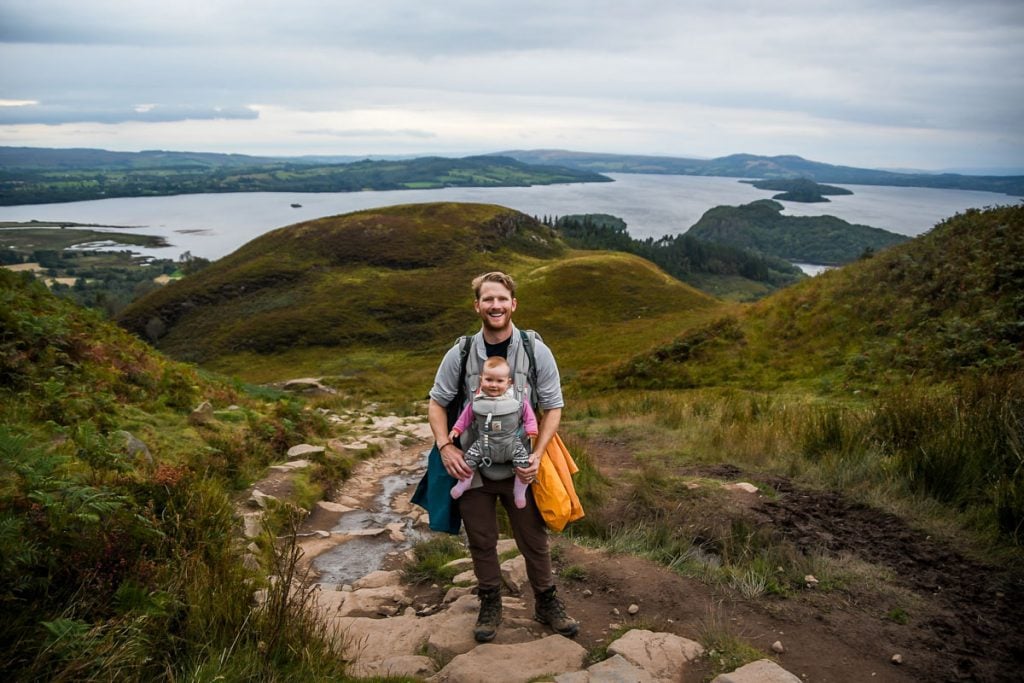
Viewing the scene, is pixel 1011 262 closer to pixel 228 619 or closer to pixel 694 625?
pixel 694 625

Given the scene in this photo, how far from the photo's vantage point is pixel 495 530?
4578 millimetres

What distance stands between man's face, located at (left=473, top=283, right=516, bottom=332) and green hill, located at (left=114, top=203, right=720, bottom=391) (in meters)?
39.0

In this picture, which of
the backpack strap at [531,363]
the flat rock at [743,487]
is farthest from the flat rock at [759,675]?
the flat rock at [743,487]

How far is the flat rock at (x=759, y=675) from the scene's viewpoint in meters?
3.68

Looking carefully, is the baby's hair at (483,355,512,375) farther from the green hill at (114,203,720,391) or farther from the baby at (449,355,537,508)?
the green hill at (114,203,720,391)

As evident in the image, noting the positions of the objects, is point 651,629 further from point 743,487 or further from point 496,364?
point 743,487

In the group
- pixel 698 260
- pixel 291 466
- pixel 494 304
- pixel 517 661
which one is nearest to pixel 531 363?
pixel 494 304

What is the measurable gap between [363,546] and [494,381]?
14.4ft

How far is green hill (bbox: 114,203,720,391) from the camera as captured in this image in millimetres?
53469

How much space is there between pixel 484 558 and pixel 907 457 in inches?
215

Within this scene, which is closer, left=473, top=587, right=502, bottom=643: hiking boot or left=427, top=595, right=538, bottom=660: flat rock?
left=427, top=595, right=538, bottom=660: flat rock

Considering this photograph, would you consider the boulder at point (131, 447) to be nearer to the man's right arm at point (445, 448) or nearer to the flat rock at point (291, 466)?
the flat rock at point (291, 466)

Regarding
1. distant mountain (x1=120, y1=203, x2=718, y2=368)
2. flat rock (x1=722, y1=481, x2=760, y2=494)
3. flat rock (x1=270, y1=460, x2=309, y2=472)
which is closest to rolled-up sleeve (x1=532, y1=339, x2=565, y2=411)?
flat rock (x1=722, y1=481, x2=760, y2=494)

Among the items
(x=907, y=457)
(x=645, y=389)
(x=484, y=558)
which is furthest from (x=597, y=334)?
(x=484, y=558)
